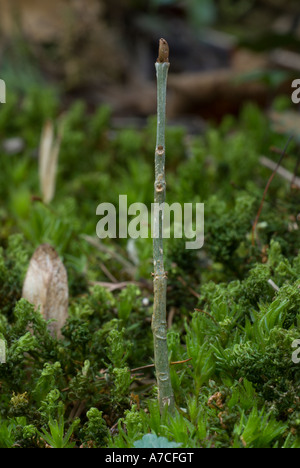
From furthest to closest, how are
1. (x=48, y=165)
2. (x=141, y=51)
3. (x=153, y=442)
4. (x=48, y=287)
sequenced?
(x=141, y=51) < (x=48, y=165) < (x=48, y=287) < (x=153, y=442)

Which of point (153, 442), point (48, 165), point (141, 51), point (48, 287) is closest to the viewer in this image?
point (153, 442)

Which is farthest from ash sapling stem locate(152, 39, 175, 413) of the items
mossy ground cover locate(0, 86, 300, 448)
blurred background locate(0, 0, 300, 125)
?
blurred background locate(0, 0, 300, 125)

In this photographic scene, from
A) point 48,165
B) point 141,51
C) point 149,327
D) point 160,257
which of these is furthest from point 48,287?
point 141,51

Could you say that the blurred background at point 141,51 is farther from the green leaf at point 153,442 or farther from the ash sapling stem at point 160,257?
the green leaf at point 153,442

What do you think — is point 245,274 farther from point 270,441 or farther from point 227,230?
point 270,441

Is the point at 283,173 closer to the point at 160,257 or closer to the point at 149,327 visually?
the point at 149,327
